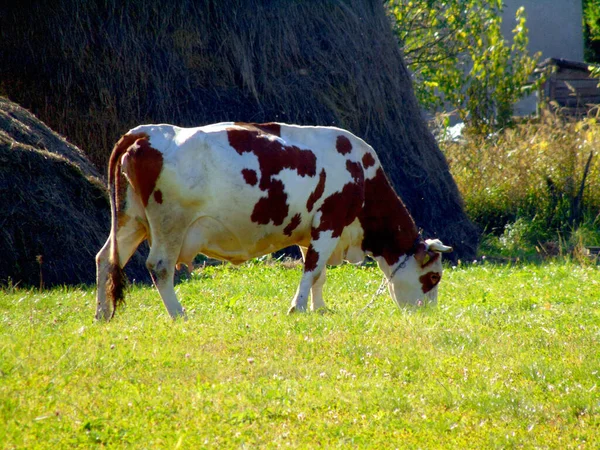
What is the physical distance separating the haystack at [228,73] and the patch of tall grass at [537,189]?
1.49 m

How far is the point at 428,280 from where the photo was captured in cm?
936

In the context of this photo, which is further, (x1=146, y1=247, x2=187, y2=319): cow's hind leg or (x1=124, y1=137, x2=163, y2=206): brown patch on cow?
(x1=146, y1=247, x2=187, y2=319): cow's hind leg

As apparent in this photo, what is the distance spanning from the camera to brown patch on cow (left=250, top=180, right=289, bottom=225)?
26.7 feet

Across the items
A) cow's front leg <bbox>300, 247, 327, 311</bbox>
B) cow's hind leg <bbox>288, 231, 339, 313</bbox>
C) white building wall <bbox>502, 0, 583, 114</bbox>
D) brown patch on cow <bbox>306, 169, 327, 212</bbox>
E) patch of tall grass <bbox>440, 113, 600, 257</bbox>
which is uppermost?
brown patch on cow <bbox>306, 169, 327, 212</bbox>

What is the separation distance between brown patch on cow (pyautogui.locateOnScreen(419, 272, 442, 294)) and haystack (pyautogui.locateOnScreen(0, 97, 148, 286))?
11.9 ft

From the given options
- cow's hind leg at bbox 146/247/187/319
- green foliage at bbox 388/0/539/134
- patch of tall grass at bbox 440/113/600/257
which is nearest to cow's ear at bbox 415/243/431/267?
cow's hind leg at bbox 146/247/187/319

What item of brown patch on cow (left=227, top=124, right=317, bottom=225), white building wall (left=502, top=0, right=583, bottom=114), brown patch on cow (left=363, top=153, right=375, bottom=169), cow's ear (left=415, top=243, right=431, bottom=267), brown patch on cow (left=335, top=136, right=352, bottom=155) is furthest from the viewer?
white building wall (left=502, top=0, right=583, bottom=114)

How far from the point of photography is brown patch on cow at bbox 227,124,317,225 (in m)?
8.07

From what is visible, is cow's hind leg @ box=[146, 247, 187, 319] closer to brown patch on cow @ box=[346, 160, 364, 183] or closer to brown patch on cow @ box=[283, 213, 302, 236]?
brown patch on cow @ box=[283, 213, 302, 236]

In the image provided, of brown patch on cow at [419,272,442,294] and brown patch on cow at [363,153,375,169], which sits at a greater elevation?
brown patch on cow at [363,153,375,169]

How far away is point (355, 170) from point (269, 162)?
1164 millimetres

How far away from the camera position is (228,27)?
13766 millimetres

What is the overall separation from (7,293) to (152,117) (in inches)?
193

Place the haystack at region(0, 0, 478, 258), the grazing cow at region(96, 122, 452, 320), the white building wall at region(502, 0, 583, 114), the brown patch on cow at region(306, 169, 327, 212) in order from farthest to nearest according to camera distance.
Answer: the white building wall at region(502, 0, 583, 114)
the haystack at region(0, 0, 478, 258)
the brown patch on cow at region(306, 169, 327, 212)
the grazing cow at region(96, 122, 452, 320)
